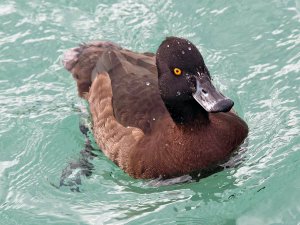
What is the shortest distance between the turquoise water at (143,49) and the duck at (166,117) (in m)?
0.24

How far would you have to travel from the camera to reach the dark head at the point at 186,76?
6.31 metres

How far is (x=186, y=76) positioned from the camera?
6.43m

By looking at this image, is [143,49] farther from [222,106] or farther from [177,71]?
[222,106]

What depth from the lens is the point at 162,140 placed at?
681 centimetres

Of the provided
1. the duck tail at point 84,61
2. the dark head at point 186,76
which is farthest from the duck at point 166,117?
the duck tail at point 84,61

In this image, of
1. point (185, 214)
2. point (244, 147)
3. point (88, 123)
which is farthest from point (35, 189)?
point (244, 147)

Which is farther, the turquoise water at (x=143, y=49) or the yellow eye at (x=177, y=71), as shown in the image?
the turquoise water at (x=143, y=49)

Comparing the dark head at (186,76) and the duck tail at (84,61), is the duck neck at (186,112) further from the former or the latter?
the duck tail at (84,61)

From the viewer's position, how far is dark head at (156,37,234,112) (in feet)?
20.7

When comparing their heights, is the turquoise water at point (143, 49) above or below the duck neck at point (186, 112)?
below

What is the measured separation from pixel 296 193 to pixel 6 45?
441cm

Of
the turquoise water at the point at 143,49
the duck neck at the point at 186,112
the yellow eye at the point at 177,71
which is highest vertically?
the yellow eye at the point at 177,71

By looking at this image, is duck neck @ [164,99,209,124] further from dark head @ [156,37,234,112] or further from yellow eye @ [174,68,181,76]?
yellow eye @ [174,68,181,76]

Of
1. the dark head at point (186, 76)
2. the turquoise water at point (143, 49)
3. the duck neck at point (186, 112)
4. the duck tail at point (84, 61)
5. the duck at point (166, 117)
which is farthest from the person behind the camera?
the duck tail at point (84, 61)
